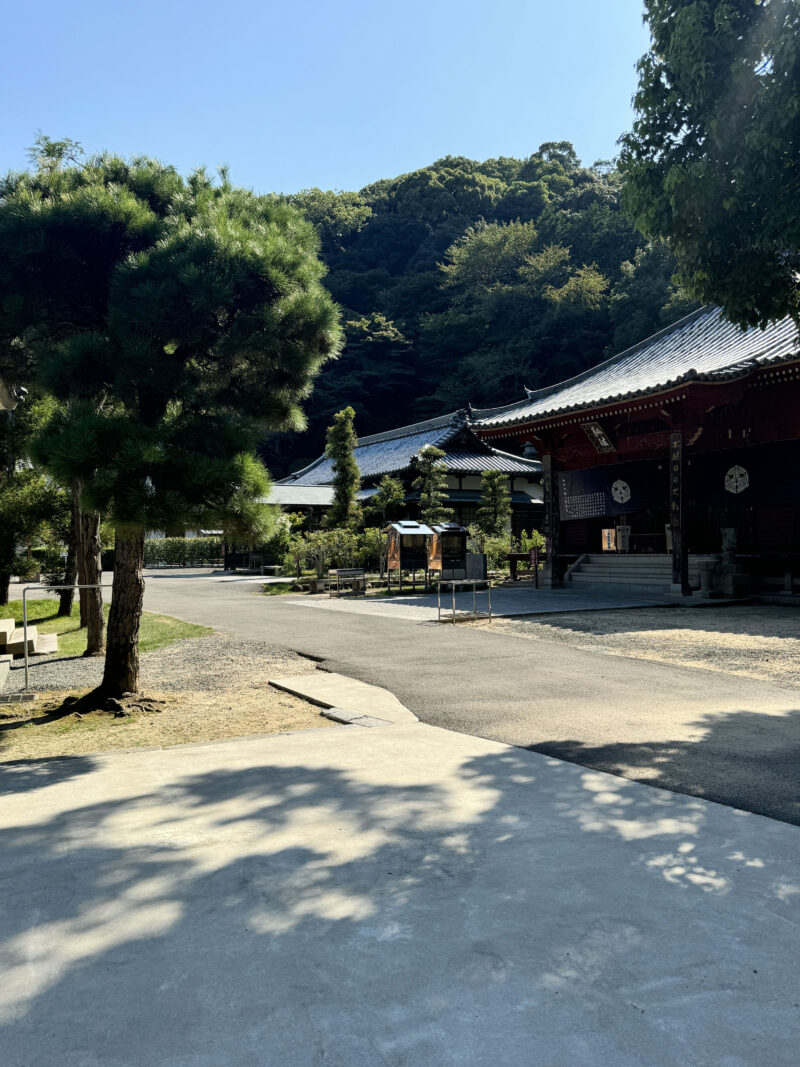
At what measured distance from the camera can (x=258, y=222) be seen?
21.8 ft

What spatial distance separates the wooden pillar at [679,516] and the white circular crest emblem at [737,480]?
3.42 feet

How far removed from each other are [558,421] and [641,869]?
17.2m

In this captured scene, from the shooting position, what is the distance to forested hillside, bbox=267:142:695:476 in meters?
52.9

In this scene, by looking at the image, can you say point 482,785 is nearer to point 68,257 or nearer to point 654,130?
point 68,257

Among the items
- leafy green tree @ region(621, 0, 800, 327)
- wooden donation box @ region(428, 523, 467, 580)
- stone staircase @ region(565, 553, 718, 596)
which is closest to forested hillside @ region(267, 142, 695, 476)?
stone staircase @ region(565, 553, 718, 596)

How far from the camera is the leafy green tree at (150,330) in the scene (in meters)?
5.56

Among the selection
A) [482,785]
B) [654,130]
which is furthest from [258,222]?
[482,785]

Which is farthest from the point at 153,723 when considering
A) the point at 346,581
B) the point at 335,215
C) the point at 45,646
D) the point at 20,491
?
the point at 335,215

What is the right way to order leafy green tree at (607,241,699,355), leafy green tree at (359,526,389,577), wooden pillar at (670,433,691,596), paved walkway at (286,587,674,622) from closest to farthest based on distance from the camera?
paved walkway at (286,587,674,622)
wooden pillar at (670,433,691,596)
leafy green tree at (359,526,389,577)
leafy green tree at (607,241,699,355)

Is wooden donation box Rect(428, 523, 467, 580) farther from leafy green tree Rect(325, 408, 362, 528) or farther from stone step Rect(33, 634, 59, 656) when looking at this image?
stone step Rect(33, 634, 59, 656)

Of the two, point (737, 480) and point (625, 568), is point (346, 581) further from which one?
point (737, 480)

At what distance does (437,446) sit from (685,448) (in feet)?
60.4

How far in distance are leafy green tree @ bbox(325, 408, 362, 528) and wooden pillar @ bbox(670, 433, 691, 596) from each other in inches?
569

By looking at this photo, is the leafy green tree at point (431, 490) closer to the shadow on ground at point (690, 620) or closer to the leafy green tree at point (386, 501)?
the leafy green tree at point (386, 501)
